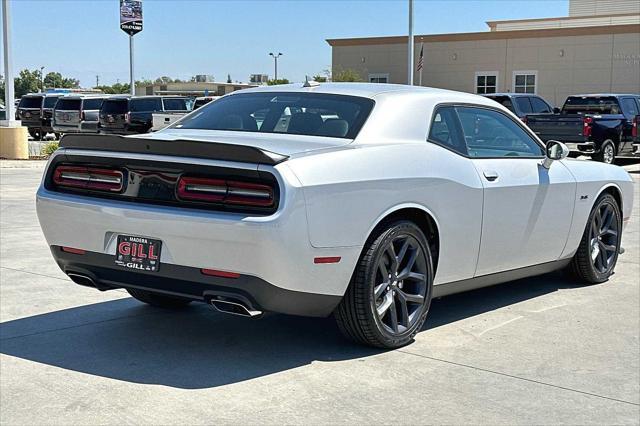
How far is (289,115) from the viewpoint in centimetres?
570

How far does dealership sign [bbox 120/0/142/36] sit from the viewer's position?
38719 mm

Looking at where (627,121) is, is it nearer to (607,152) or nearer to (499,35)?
(607,152)

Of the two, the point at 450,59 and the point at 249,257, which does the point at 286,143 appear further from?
the point at 450,59

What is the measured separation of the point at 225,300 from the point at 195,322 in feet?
4.14

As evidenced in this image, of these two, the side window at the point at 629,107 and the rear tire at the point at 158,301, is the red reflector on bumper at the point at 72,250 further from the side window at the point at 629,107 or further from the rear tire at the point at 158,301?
the side window at the point at 629,107

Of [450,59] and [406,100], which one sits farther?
[450,59]

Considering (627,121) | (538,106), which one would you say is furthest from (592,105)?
(538,106)

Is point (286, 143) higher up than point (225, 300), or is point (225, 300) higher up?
point (286, 143)

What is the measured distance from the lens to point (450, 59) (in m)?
45.0

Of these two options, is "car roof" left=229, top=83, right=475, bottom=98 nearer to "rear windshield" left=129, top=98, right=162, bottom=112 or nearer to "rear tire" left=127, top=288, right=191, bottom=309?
"rear tire" left=127, top=288, right=191, bottom=309

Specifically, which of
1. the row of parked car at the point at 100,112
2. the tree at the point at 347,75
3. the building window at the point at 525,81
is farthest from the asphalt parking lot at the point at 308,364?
the tree at the point at 347,75

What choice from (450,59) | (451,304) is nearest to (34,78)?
(450,59)

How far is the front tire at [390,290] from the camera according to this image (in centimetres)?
498

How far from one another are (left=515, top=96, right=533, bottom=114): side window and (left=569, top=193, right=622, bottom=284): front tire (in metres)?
17.4
